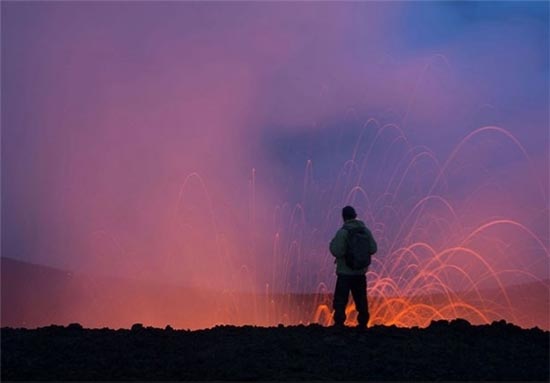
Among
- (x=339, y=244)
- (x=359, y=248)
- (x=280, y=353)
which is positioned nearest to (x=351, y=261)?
(x=359, y=248)

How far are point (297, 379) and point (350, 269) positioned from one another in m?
5.27

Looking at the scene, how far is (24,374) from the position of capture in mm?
10289

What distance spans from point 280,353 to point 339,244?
399 centimetres

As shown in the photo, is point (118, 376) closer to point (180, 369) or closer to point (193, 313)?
point (180, 369)

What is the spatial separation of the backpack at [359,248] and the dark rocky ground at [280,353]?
1.82m

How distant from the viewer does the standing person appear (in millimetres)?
14758

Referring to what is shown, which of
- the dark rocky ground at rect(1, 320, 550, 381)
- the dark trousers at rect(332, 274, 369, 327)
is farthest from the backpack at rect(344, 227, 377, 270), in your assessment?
the dark rocky ground at rect(1, 320, 550, 381)

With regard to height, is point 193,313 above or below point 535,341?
above

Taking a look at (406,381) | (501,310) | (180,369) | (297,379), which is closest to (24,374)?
(180,369)

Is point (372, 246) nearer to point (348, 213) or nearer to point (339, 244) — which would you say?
point (339, 244)

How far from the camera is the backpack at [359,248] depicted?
1470 cm

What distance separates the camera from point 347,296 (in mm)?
14953

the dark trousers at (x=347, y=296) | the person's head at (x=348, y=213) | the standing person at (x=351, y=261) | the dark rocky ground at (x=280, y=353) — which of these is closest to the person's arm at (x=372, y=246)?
the standing person at (x=351, y=261)

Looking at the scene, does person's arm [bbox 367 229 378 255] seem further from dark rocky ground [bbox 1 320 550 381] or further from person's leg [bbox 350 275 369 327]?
dark rocky ground [bbox 1 320 550 381]
